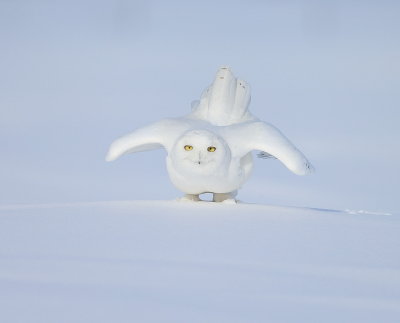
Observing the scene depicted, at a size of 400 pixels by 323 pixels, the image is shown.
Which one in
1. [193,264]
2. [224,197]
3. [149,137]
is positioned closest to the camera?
[193,264]

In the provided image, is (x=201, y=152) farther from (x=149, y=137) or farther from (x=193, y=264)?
(x=193, y=264)

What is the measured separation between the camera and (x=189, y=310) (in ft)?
21.3

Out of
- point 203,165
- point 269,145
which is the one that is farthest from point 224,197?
point 269,145

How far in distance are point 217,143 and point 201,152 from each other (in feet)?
0.61

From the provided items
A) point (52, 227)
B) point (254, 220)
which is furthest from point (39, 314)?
point (254, 220)

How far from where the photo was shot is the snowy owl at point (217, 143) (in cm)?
995

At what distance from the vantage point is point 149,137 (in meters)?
10.4

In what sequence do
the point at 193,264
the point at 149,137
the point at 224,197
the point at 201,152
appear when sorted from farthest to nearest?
the point at 224,197, the point at 149,137, the point at 201,152, the point at 193,264

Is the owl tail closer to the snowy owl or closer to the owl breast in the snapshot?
the snowy owl

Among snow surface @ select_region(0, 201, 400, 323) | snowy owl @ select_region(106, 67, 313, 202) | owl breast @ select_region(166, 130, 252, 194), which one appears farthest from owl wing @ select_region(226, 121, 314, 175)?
snow surface @ select_region(0, 201, 400, 323)

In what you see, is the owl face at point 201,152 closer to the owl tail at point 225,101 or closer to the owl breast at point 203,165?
the owl breast at point 203,165

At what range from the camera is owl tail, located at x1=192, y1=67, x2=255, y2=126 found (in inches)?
419

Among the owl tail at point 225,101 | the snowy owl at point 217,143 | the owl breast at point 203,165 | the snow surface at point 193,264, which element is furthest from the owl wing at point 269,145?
the snow surface at point 193,264

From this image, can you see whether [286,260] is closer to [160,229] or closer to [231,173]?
[160,229]
